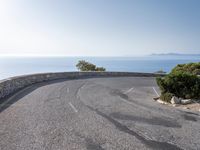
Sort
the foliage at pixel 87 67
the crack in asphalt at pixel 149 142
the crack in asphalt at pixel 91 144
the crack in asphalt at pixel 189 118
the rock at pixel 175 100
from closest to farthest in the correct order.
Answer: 1. the crack in asphalt at pixel 91 144
2. the crack in asphalt at pixel 149 142
3. the crack in asphalt at pixel 189 118
4. the rock at pixel 175 100
5. the foliage at pixel 87 67

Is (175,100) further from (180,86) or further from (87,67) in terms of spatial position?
(87,67)

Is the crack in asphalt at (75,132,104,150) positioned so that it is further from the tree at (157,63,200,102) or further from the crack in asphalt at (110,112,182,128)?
the tree at (157,63,200,102)

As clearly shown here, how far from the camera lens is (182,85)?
608 inches

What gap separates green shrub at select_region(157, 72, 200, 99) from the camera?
15.0 m

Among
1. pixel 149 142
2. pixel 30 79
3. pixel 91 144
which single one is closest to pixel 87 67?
pixel 30 79

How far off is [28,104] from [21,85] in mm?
8445

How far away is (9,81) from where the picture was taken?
56.0 feet

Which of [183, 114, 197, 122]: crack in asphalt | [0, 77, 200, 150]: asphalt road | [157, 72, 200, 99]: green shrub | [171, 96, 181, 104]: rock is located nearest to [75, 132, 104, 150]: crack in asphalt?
[0, 77, 200, 150]: asphalt road

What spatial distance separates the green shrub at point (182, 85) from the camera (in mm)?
15040

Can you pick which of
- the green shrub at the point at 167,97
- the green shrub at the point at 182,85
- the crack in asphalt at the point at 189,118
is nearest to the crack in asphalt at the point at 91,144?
the crack in asphalt at the point at 189,118

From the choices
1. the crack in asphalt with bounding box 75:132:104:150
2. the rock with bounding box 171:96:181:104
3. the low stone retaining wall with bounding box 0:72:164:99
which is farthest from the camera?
the low stone retaining wall with bounding box 0:72:164:99

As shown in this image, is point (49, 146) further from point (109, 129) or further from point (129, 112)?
point (129, 112)

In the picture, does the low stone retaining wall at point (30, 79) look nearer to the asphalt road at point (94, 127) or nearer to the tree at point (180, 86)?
the asphalt road at point (94, 127)

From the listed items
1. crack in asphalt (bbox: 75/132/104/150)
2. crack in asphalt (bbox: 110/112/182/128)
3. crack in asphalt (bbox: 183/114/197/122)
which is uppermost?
crack in asphalt (bbox: 75/132/104/150)
